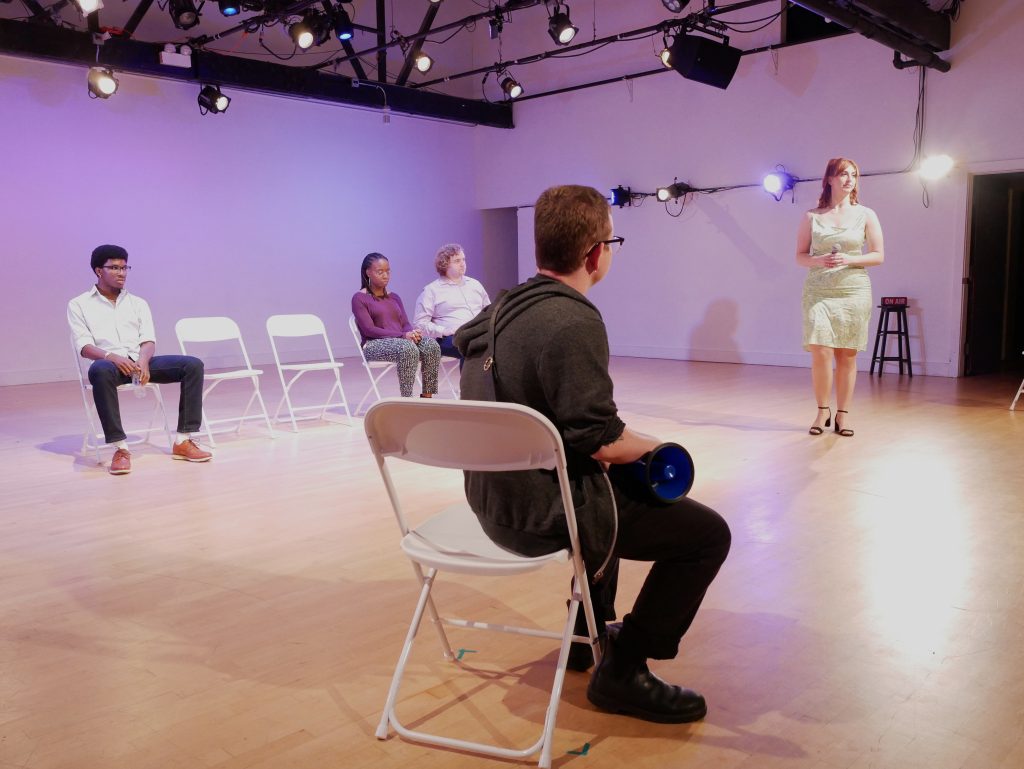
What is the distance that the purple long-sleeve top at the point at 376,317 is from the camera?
258 inches

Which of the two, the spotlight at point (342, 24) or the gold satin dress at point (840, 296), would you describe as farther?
the spotlight at point (342, 24)

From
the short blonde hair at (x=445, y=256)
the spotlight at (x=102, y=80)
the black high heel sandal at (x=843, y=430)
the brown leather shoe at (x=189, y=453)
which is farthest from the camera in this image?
the spotlight at (x=102, y=80)

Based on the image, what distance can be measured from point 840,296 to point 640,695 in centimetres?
401

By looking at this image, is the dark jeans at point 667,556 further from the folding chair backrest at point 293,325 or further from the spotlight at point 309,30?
the spotlight at point 309,30

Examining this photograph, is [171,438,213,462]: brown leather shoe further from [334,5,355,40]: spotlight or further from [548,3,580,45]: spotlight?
[548,3,580,45]: spotlight

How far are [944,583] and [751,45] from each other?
8329 millimetres

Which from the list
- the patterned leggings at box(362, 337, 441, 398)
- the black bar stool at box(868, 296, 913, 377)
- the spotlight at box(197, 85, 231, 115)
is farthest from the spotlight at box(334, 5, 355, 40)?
the black bar stool at box(868, 296, 913, 377)

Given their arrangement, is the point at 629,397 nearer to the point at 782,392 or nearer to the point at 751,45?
the point at 782,392

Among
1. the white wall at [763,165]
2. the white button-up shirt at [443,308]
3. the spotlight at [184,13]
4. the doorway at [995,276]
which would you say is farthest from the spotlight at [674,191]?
the spotlight at [184,13]

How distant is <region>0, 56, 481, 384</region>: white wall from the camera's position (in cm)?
933

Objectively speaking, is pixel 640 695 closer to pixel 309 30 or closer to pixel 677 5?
pixel 677 5

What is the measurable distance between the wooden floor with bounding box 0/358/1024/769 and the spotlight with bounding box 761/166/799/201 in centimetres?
523

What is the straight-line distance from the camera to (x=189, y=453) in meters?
5.30

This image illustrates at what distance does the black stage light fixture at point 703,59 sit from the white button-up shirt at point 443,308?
3.62 m
